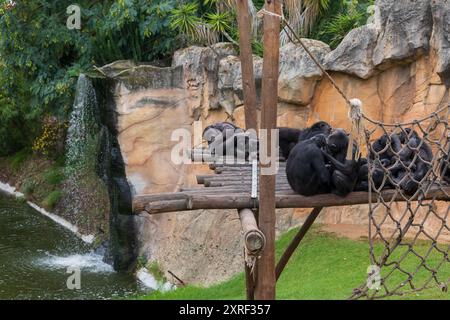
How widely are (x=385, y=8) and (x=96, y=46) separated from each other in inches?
278

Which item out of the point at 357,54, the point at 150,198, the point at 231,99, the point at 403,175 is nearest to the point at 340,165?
the point at 403,175

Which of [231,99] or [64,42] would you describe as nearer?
[231,99]

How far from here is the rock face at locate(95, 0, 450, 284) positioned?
31.6 ft

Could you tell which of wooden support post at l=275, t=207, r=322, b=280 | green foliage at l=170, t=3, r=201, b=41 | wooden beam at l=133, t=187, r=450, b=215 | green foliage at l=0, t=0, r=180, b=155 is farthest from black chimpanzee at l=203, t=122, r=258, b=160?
green foliage at l=0, t=0, r=180, b=155

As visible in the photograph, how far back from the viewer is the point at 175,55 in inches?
514

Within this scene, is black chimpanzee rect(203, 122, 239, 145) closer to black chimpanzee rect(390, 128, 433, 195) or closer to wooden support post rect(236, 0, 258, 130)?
wooden support post rect(236, 0, 258, 130)

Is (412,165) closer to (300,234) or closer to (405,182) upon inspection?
(405,182)

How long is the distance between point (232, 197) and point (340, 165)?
1.12m

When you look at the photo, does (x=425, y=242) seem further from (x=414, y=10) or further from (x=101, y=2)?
(x=101, y=2)

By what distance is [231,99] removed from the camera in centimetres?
1215

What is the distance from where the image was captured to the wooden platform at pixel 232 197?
523 centimetres

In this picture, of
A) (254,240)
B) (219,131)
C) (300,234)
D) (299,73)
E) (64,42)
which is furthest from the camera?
(64,42)

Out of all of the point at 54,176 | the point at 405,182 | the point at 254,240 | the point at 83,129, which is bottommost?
the point at 54,176

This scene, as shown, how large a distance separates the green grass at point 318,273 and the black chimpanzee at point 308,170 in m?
2.45
